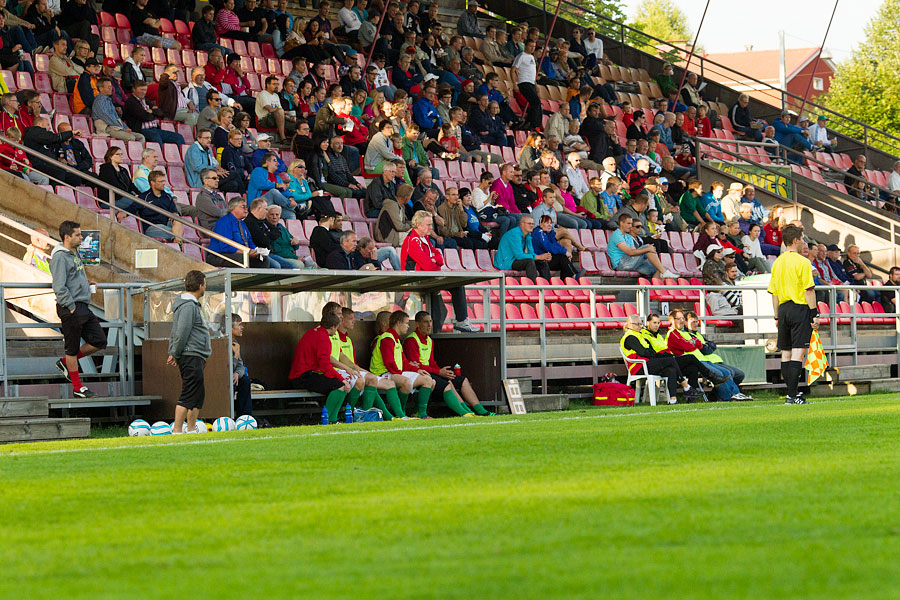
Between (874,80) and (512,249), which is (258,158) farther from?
(874,80)

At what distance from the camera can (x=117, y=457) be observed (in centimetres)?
889

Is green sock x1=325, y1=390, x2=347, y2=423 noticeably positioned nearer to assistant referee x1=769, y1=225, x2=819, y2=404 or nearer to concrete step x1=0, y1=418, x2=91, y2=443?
concrete step x1=0, y1=418, x2=91, y2=443

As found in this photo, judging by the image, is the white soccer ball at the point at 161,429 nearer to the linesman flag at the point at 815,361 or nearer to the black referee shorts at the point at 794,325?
the black referee shorts at the point at 794,325

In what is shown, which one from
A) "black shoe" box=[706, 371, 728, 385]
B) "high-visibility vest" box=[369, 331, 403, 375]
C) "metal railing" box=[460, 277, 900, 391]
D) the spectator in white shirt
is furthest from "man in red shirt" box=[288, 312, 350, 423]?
the spectator in white shirt

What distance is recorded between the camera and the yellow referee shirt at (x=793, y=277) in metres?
14.6

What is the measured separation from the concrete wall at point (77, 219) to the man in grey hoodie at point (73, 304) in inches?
76.0

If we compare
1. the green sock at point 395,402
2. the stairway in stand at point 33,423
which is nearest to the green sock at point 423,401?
the green sock at point 395,402

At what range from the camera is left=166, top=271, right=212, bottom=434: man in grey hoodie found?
42.1 feet

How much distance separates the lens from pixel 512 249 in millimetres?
19953

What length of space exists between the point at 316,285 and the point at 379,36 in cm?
1133

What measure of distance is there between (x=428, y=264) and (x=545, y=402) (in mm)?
Result: 2442

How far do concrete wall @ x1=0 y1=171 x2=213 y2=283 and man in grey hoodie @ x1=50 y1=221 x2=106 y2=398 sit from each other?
1.93 m

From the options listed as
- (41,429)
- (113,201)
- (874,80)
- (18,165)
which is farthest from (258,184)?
(874,80)

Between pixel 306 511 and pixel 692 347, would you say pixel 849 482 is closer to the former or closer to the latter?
pixel 306 511
